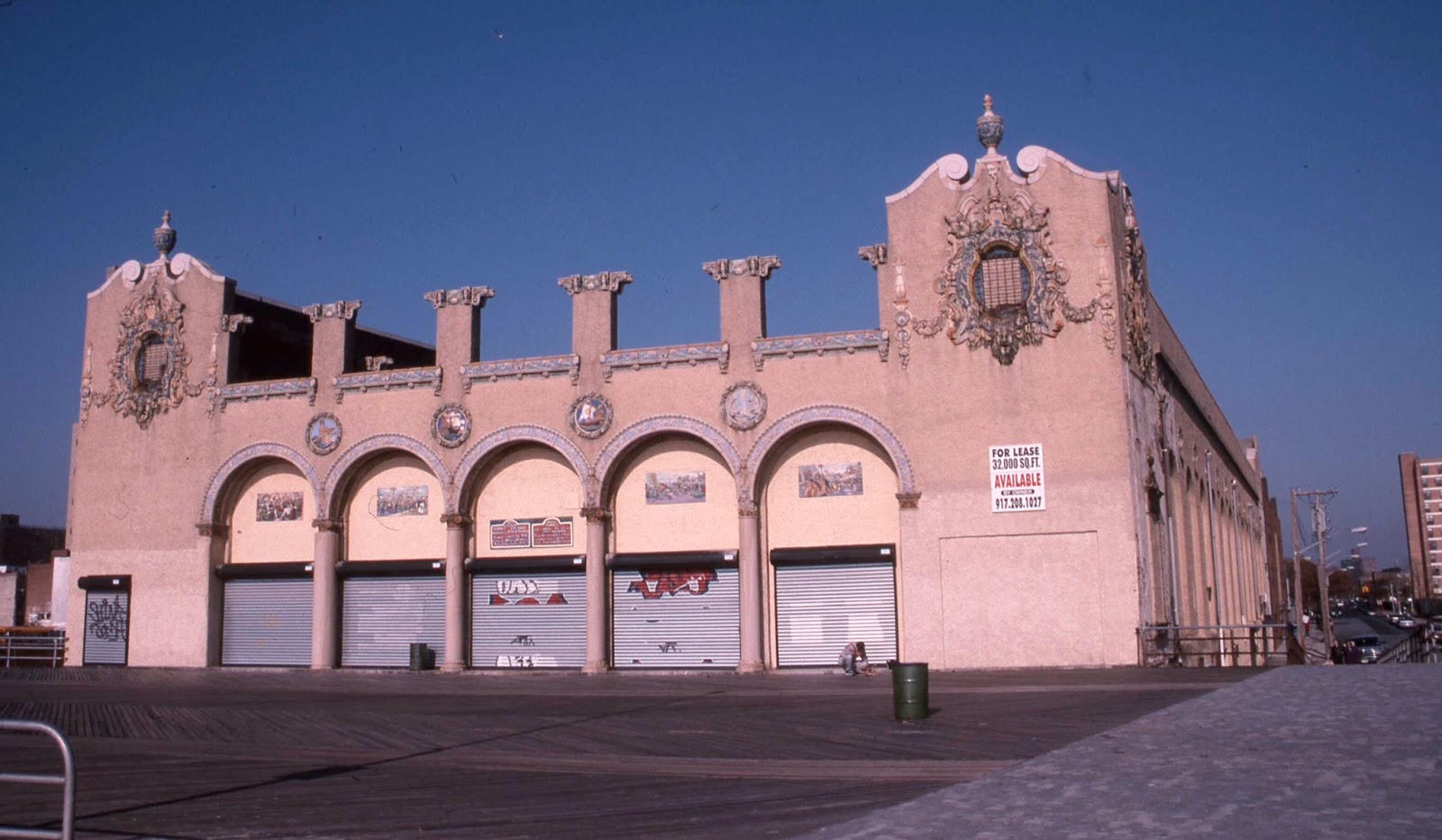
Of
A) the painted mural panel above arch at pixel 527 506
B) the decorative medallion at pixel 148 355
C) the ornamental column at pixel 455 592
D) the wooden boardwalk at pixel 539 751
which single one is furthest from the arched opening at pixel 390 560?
the wooden boardwalk at pixel 539 751

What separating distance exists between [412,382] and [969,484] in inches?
629

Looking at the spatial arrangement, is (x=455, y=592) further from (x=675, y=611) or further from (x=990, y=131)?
(x=990, y=131)

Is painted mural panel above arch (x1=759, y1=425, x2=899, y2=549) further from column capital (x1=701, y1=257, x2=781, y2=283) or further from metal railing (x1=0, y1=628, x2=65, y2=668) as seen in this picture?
metal railing (x1=0, y1=628, x2=65, y2=668)

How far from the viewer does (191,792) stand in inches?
496

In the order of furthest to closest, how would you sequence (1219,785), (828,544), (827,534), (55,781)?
(827,534)
(828,544)
(1219,785)
(55,781)

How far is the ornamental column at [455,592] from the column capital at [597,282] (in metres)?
7.01

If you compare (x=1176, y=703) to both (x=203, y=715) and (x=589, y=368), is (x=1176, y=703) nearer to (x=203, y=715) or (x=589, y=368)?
(x=203, y=715)

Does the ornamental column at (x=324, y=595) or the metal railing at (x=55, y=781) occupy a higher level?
the ornamental column at (x=324, y=595)

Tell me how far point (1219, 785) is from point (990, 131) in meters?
23.9

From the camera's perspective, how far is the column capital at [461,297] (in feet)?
117

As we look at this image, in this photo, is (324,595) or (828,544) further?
(324,595)

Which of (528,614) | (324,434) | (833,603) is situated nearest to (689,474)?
(833,603)

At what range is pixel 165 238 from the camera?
133ft

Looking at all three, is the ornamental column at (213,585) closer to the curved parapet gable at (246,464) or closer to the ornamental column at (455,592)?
the curved parapet gable at (246,464)
